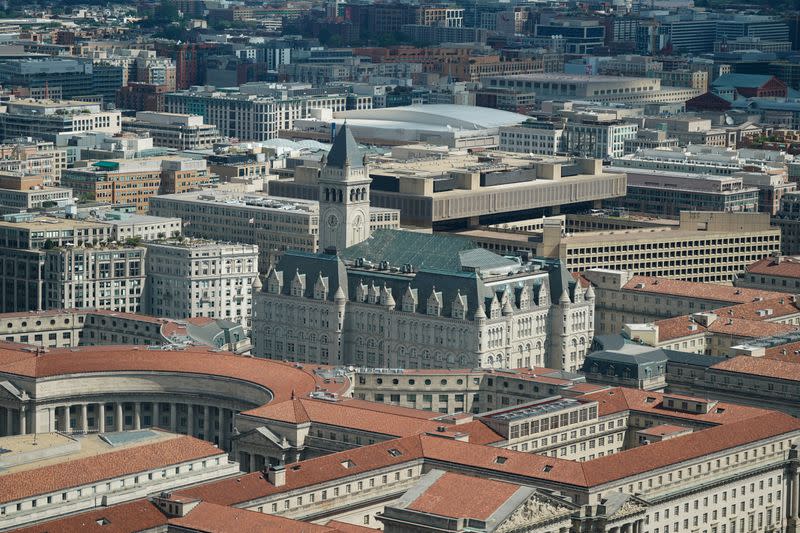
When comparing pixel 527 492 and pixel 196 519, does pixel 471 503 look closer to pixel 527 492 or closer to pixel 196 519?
pixel 527 492

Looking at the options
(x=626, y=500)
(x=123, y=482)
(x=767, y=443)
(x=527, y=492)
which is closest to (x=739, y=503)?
(x=767, y=443)

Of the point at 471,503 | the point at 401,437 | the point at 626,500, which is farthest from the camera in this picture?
the point at 401,437

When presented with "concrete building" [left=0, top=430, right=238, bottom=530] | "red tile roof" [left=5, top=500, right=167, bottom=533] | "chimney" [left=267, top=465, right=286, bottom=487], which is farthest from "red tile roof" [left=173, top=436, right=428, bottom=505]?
"concrete building" [left=0, top=430, right=238, bottom=530]

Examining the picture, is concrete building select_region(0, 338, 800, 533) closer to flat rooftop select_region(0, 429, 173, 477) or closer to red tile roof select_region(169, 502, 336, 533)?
red tile roof select_region(169, 502, 336, 533)

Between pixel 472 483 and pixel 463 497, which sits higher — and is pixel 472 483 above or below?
above

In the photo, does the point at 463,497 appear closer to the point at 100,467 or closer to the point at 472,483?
the point at 472,483

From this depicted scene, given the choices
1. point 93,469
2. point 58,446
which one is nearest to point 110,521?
point 93,469
